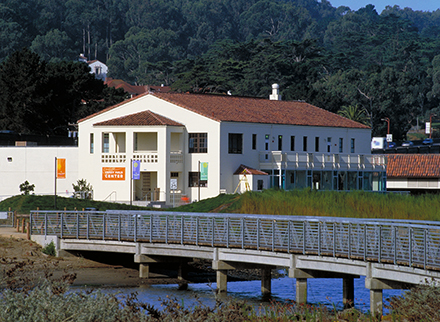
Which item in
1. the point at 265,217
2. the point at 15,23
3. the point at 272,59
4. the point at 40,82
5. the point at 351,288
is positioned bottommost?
the point at 351,288

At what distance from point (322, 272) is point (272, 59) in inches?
4230

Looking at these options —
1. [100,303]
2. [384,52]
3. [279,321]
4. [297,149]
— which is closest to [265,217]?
[279,321]

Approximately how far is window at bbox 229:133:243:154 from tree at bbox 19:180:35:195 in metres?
14.6

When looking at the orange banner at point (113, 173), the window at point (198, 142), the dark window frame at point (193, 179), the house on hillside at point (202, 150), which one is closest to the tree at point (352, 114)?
the house on hillside at point (202, 150)

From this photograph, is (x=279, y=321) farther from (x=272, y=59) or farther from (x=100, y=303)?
(x=272, y=59)

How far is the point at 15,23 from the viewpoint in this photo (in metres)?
196

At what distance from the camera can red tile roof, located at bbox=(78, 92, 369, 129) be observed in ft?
200

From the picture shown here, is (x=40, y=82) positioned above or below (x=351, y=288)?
above

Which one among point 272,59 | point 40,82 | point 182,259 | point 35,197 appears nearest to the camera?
point 182,259

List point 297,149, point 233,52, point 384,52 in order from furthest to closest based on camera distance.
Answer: point 384,52 → point 233,52 → point 297,149

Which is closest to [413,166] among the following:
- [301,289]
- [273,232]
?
[273,232]

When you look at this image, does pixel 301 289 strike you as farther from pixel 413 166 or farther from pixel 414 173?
pixel 413 166

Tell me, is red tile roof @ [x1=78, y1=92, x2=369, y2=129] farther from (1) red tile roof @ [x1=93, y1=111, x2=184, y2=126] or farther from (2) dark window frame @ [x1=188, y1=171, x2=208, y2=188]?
(2) dark window frame @ [x1=188, y1=171, x2=208, y2=188]

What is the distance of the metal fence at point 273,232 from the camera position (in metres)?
23.3
